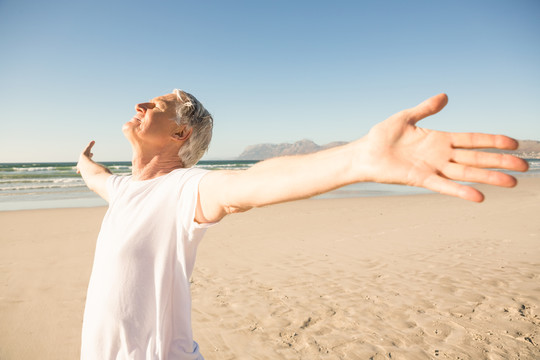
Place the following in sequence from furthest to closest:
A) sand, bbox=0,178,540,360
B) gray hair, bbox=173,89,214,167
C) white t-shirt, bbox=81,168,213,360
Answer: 1. sand, bbox=0,178,540,360
2. gray hair, bbox=173,89,214,167
3. white t-shirt, bbox=81,168,213,360

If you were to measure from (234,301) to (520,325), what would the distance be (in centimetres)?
398

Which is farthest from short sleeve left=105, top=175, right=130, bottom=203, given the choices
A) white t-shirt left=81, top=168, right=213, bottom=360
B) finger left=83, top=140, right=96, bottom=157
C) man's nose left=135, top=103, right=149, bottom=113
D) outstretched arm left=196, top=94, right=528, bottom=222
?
outstretched arm left=196, top=94, right=528, bottom=222

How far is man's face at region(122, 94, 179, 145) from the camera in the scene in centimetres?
193

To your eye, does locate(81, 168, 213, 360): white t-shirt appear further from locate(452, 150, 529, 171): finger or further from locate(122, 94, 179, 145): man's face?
locate(452, 150, 529, 171): finger

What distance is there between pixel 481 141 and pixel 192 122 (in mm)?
1545

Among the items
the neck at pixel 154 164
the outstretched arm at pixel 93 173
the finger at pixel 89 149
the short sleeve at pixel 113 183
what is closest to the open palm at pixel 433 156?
the neck at pixel 154 164

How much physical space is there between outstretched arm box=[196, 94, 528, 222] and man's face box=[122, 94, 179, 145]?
99 cm

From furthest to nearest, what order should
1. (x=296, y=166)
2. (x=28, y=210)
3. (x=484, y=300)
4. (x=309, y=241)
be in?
(x=28, y=210)
(x=309, y=241)
(x=484, y=300)
(x=296, y=166)

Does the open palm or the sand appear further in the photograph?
the sand

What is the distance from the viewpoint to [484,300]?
16.2 feet

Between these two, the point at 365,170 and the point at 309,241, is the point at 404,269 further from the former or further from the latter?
the point at 365,170

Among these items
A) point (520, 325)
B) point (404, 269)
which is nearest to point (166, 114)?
point (520, 325)

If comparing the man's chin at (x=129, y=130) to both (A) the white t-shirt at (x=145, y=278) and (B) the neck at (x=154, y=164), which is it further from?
(A) the white t-shirt at (x=145, y=278)

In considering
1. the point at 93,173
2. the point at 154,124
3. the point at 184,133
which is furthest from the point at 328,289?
the point at 154,124
